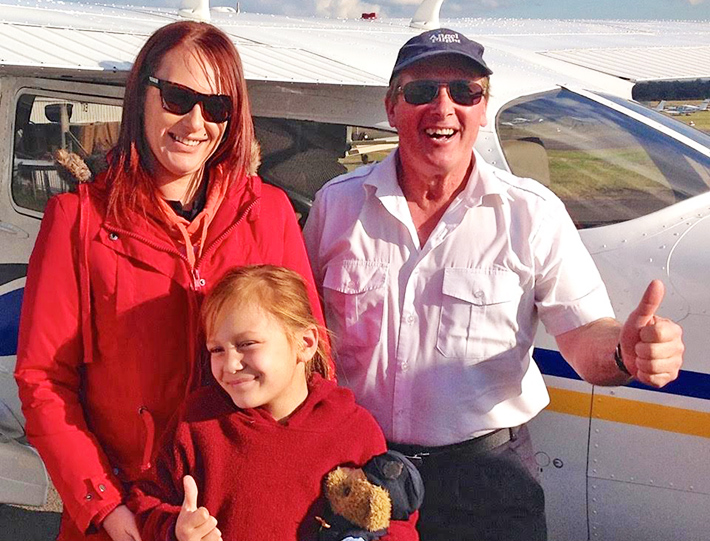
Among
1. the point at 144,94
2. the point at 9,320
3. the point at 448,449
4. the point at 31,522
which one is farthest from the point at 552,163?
the point at 31,522

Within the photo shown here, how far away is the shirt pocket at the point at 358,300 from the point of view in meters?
2.58

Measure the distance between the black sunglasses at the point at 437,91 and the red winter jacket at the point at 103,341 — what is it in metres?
0.66

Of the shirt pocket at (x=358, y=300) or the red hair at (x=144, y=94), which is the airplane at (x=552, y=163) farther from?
the red hair at (x=144, y=94)

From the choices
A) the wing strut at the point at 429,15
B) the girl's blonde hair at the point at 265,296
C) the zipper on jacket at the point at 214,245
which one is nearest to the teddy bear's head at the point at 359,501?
the girl's blonde hair at the point at 265,296

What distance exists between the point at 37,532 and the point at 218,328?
3009mm

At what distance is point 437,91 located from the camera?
2.52m

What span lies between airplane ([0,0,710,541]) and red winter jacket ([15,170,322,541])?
1435 millimetres

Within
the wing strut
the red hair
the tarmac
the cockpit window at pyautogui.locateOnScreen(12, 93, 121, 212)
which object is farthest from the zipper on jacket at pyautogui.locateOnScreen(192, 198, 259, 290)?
the wing strut

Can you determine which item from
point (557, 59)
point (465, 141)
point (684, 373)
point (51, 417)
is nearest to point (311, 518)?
point (51, 417)

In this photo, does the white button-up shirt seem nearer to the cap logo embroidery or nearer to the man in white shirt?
the man in white shirt

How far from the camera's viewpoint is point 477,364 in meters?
2.56

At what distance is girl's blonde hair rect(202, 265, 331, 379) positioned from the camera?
210 cm

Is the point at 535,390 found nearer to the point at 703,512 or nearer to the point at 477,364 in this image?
the point at 477,364

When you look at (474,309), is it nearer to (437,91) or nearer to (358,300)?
(358,300)
